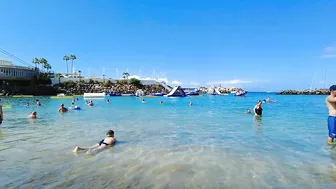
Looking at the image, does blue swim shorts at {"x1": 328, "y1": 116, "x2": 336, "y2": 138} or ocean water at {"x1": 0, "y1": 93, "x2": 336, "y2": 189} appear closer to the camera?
ocean water at {"x1": 0, "y1": 93, "x2": 336, "y2": 189}

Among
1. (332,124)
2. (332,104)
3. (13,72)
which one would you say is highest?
(13,72)

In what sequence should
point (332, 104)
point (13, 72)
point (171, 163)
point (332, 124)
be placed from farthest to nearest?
point (13, 72) < point (332, 124) < point (332, 104) < point (171, 163)

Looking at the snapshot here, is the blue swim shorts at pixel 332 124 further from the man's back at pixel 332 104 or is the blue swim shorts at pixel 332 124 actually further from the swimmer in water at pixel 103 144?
the swimmer in water at pixel 103 144

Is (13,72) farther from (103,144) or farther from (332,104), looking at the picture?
(332,104)

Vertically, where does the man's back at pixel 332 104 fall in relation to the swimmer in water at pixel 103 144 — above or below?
above

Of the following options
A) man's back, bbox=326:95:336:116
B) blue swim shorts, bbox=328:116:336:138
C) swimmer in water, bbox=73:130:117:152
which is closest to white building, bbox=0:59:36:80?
swimmer in water, bbox=73:130:117:152

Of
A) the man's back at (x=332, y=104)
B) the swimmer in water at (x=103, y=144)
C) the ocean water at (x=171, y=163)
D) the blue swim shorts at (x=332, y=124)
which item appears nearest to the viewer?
the ocean water at (x=171, y=163)

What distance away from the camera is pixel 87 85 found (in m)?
114

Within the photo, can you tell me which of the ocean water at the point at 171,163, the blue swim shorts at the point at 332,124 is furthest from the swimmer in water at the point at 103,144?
the blue swim shorts at the point at 332,124

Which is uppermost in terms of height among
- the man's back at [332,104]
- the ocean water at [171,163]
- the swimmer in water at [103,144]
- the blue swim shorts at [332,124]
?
the man's back at [332,104]

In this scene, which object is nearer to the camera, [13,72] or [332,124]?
[332,124]

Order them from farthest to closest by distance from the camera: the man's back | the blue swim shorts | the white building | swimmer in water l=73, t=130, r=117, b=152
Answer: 1. the white building
2. swimmer in water l=73, t=130, r=117, b=152
3. the blue swim shorts
4. the man's back

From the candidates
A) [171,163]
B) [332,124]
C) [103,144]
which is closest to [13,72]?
[103,144]

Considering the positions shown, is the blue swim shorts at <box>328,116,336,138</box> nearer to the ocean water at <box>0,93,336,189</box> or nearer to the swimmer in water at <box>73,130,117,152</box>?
the ocean water at <box>0,93,336,189</box>
